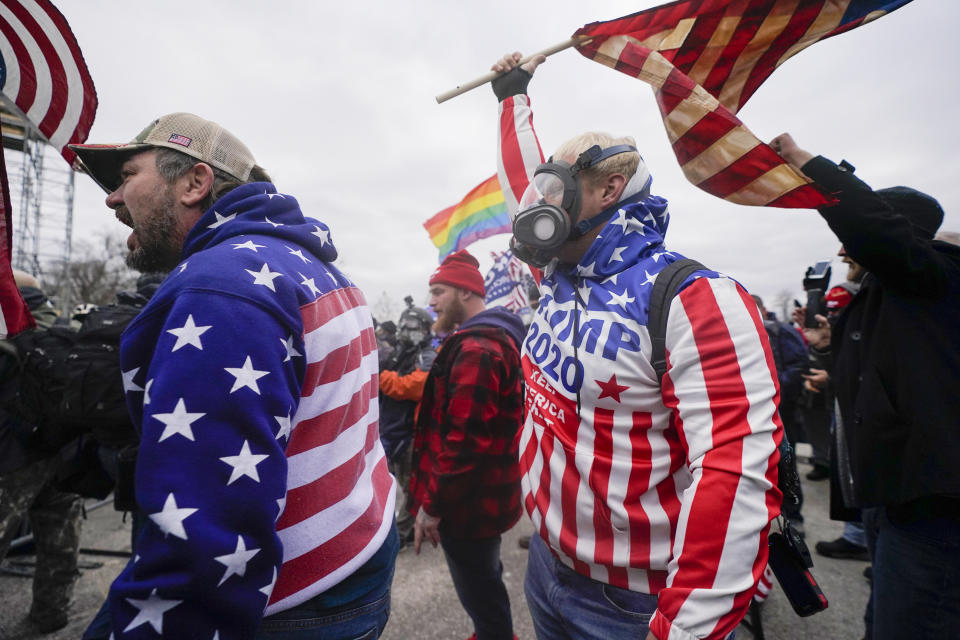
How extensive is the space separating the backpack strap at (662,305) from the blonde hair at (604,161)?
1.78 feet

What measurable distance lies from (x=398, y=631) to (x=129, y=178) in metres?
3.21

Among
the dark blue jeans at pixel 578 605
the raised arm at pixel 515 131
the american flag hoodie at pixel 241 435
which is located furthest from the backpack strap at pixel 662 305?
the raised arm at pixel 515 131

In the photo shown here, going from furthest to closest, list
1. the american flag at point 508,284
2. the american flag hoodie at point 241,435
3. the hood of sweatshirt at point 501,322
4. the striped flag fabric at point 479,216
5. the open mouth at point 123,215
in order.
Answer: the american flag at point 508,284 → the striped flag fabric at point 479,216 → the hood of sweatshirt at point 501,322 → the open mouth at point 123,215 → the american flag hoodie at point 241,435

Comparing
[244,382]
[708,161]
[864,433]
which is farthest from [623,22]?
[244,382]

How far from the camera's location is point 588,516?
1482mm

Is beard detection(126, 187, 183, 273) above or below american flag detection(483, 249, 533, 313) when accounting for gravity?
below

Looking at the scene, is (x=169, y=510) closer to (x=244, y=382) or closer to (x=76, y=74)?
(x=244, y=382)

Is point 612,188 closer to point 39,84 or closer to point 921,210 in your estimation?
point 921,210

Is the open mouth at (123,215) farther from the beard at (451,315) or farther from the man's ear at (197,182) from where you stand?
the beard at (451,315)

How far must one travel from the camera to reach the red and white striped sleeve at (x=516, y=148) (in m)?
2.45

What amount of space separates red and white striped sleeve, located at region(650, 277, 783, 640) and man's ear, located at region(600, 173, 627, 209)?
62 centimetres

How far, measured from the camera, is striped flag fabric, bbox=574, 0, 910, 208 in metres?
1.83

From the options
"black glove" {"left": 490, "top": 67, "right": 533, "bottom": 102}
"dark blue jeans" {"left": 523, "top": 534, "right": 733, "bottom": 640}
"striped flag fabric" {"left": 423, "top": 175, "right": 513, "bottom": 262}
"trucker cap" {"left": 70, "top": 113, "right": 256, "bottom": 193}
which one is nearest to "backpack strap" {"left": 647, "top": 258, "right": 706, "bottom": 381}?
"dark blue jeans" {"left": 523, "top": 534, "right": 733, "bottom": 640}

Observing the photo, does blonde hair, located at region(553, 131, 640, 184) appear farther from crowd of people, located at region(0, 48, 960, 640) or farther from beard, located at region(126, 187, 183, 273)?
beard, located at region(126, 187, 183, 273)
